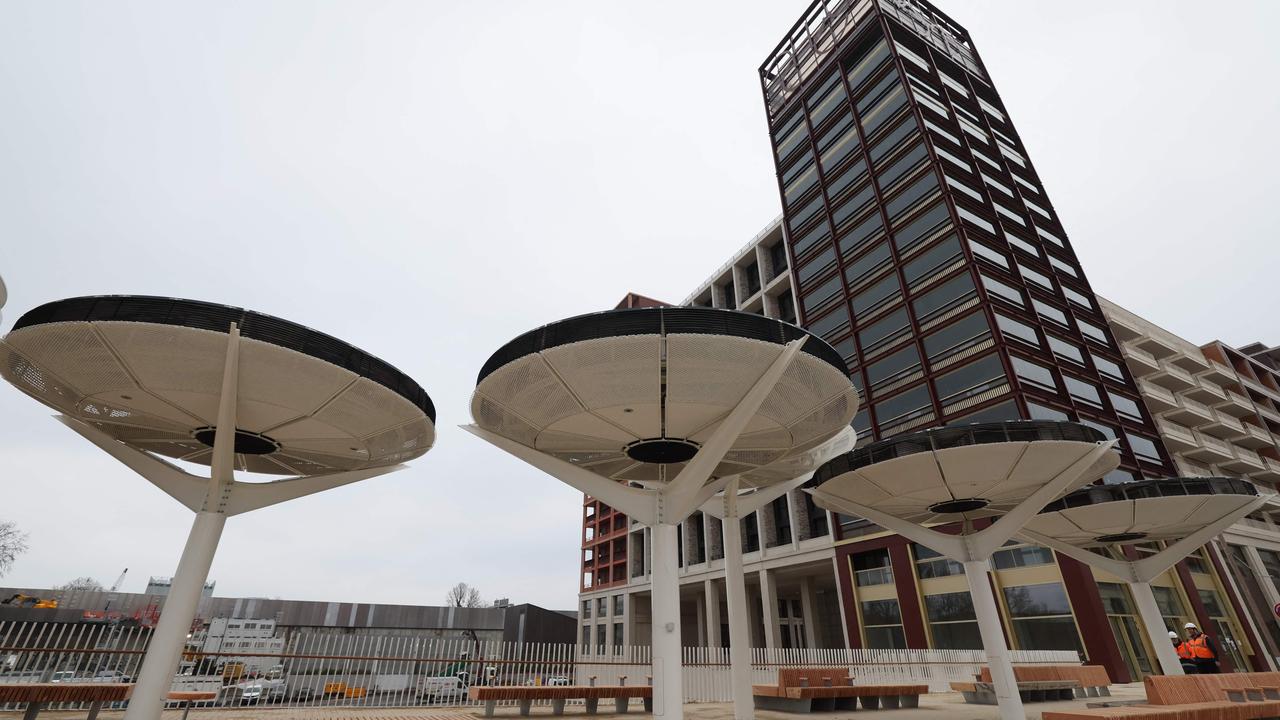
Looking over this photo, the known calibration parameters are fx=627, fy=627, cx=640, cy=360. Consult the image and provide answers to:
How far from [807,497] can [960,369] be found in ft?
43.8

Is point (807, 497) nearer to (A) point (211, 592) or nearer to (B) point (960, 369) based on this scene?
(B) point (960, 369)

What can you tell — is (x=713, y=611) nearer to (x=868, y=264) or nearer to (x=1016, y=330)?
(x=868, y=264)

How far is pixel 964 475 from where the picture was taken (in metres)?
16.1

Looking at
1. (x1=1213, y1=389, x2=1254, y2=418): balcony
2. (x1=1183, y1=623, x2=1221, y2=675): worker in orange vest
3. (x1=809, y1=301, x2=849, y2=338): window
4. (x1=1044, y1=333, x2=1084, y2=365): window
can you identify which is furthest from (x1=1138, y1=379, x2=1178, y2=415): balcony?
(x1=1183, y1=623, x2=1221, y2=675): worker in orange vest

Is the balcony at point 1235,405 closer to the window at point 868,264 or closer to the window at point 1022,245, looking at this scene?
the window at point 1022,245

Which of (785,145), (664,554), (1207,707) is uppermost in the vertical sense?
(785,145)

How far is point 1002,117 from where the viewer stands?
181 feet

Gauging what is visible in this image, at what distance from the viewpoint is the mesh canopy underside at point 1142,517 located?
19.8 meters

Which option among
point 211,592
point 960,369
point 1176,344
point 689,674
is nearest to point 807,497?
point 960,369

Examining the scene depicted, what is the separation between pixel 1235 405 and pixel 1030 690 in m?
49.7

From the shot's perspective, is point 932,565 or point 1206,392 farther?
point 1206,392

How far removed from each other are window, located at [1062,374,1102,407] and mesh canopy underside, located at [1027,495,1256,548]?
13.8 m

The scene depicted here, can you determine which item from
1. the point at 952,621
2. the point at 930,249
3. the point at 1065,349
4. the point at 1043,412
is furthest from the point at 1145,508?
the point at 930,249

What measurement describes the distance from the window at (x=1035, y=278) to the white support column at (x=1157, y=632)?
2259cm
